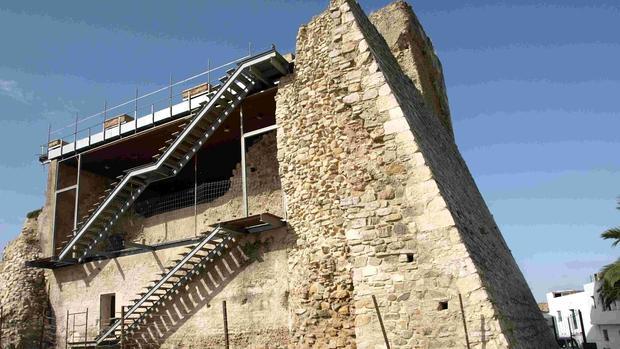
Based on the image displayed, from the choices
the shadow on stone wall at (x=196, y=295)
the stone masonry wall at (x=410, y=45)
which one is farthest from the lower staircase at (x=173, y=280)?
the stone masonry wall at (x=410, y=45)

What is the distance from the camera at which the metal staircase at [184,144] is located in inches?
604

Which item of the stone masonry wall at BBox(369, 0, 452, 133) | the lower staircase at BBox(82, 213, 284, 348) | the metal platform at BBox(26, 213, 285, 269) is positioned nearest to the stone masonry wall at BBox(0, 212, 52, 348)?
the metal platform at BBox(26, 213, 285, 269)

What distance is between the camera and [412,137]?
995cm

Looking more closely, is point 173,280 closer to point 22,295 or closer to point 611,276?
point 22,295

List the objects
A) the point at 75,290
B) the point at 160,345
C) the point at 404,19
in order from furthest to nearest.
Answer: the point at 75,290 < the point at 404,19 < the point at 160,345

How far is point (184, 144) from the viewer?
53.9ft

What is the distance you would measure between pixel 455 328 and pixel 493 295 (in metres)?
0.85

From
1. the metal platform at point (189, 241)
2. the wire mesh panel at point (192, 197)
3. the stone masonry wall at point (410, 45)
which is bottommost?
the metal platform at point (189, 241)

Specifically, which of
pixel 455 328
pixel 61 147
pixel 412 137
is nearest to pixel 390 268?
pixel 455 328

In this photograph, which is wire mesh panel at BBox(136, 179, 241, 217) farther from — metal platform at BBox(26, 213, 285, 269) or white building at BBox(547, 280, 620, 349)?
white building at BBox(547, 280, 620, 349)

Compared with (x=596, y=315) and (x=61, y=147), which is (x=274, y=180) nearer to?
(x=61, y=147)

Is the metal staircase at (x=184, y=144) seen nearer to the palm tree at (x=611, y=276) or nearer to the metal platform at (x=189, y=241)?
the metal platform at (x=189, y=241)

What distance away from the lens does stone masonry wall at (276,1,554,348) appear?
8.81 m

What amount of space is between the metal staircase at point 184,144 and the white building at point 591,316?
62.3 ft
